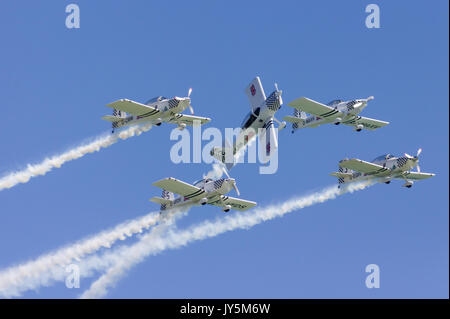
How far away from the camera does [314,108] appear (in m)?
76.1

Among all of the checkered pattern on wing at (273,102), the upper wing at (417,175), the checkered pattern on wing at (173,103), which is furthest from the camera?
the upper wing at (417,175)

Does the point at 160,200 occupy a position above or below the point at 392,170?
below

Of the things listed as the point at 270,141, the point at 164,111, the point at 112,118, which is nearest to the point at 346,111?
the point at 270,141

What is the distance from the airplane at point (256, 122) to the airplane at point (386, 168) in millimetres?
10252

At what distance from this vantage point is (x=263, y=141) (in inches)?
2601

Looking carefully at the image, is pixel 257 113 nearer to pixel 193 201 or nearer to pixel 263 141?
pixel 263 141

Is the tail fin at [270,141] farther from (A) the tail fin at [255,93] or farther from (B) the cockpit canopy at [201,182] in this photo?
(B) the cockpit canopy at [201,182]

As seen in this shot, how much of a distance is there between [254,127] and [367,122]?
15.7 metres

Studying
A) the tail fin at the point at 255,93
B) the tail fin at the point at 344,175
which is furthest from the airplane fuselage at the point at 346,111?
the tail fin at the point at 255,93

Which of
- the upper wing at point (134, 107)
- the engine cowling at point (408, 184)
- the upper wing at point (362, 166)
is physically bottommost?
the engine cowling at point (408, 184)

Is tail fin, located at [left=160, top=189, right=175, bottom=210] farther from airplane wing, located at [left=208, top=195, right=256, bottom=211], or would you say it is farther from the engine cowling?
the engine cowling

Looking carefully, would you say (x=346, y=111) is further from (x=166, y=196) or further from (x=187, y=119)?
(x=166, y=196)

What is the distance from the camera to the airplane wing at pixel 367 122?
78944 mm
